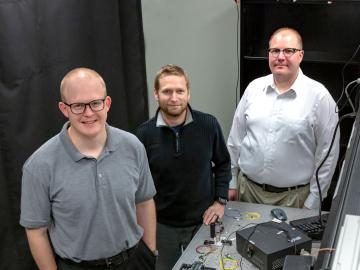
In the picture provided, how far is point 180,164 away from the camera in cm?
225

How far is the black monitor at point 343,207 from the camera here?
2.87ft

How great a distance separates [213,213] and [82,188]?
791 millimetres

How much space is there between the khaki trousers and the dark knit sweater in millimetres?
291

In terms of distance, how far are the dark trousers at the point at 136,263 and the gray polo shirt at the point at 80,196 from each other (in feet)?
0.19

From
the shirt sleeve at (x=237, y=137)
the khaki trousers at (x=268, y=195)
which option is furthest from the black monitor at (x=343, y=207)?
the shirt sleeve at (x=237, y=137)

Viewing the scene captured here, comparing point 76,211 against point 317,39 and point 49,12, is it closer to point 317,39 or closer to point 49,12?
point 49,12

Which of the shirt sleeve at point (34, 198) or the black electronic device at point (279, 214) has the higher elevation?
the shirt sleeve at point (34, 198)

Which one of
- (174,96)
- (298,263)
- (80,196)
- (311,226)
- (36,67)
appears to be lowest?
(311,226)

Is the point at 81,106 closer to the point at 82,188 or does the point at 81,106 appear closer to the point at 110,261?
the point at 82,188

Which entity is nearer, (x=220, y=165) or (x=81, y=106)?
(x=81, y=106)

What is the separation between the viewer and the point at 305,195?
250 cm

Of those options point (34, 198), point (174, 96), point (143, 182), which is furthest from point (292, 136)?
point (34, 198)

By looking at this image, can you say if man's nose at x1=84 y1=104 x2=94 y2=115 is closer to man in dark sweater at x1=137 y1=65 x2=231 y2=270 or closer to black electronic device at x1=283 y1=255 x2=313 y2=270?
man in dark sweater at x1=137 y1=65 x2=231 y2=270

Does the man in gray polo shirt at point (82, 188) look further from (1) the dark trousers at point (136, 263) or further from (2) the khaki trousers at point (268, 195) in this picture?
(2) the khaki trousers at point (268, 195)
